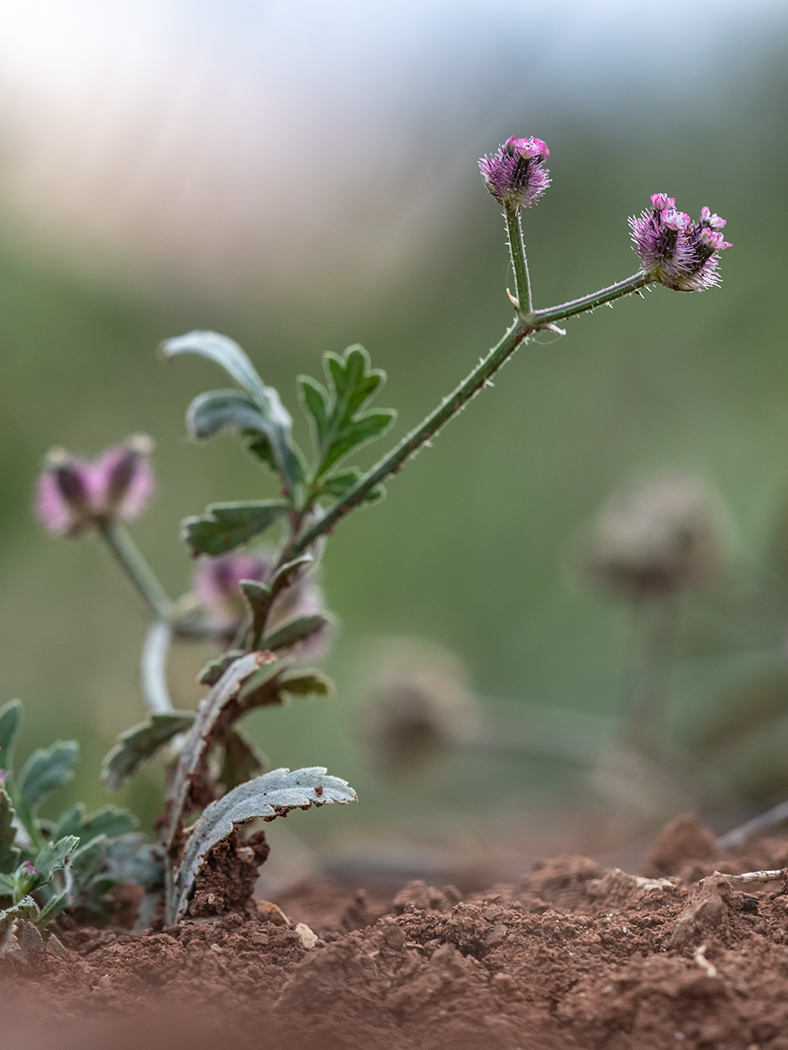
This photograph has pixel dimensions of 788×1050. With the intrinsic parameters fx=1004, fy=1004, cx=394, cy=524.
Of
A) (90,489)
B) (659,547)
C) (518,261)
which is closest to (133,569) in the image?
(90,489)

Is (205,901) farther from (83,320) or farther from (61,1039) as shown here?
(83,320)

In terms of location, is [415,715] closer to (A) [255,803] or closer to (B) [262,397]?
(B) [262,397]

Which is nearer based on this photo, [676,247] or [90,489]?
[676,247]

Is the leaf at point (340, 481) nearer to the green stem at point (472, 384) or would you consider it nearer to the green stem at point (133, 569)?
the green stem at point (472, 384)

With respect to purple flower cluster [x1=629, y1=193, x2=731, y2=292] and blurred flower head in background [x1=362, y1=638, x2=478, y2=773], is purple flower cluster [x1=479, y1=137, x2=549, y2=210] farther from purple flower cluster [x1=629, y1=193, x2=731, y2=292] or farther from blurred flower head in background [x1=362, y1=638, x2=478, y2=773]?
blurred flower head in background [x1=362, y1=638, x2=478, y2=773]

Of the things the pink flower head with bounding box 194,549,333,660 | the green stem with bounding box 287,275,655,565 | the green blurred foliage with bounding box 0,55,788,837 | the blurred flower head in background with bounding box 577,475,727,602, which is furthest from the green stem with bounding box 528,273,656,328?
the green blurred foliage with bounding box 0,55,788,837

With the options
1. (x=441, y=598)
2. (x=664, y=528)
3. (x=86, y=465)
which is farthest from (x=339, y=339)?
(x=86, y=465)

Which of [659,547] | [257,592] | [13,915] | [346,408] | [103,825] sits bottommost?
[13,915]
